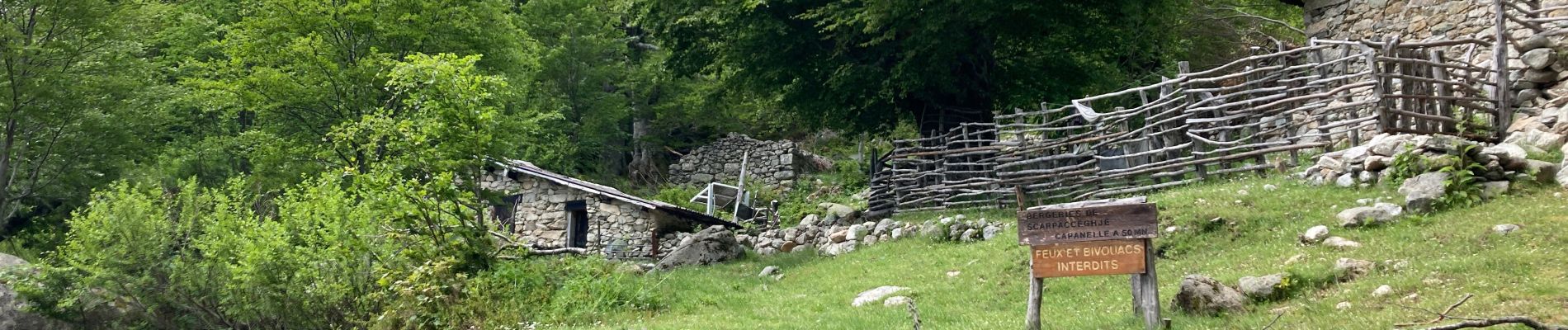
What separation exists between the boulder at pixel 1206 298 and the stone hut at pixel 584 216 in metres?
14.7

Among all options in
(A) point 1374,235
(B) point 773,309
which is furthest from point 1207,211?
(B) point 773,309

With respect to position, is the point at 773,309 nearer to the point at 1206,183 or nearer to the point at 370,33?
the point at 1206,183

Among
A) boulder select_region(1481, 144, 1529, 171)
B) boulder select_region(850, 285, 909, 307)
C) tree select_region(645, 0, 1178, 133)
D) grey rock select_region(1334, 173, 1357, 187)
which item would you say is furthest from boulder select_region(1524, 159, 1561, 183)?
tree select_region(645, 0, 1178, 133)

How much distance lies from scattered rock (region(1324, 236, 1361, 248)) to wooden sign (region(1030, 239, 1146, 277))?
8.70 feet

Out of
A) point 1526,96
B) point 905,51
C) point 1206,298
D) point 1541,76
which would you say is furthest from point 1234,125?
point 1206,298

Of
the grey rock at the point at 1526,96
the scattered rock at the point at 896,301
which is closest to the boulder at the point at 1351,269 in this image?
the scattered rock at the point at 896,301

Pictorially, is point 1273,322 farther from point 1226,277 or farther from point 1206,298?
point 1226,277

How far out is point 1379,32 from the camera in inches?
706

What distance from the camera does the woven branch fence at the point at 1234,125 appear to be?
1283 cm

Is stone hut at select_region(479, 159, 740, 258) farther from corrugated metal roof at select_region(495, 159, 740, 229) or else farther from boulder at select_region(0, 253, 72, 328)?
boulder at select_region(0, 253, 72, 328)

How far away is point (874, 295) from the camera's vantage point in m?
12.2

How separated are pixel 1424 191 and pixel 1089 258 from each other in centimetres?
419

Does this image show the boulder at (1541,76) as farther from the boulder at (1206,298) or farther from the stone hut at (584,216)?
the stone hut at (584,216)

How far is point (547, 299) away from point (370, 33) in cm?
1105
